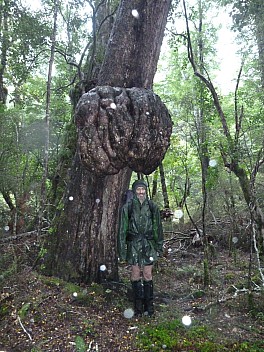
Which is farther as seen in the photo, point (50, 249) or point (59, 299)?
point (50, 249)

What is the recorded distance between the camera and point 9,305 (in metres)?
4.14

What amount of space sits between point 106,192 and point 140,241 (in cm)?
94

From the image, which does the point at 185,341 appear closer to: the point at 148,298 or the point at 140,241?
the point at 148,298

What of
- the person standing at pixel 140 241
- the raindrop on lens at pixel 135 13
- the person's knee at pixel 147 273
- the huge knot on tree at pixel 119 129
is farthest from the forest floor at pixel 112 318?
the raindrop on lens at pixel 135 13

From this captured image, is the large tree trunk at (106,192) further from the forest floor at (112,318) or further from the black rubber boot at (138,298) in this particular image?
the black rubber boot at (138,298)

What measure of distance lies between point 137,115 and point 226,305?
307cm

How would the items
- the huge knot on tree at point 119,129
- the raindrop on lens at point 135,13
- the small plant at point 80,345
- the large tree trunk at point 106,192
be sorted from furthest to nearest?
the raindrop on lens at point 135,13 → the large tree trunk at point 106,192 → the huge knot on tree at point 119,129 → the small plant at point 80,345

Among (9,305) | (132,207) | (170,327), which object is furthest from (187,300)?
(9,305)

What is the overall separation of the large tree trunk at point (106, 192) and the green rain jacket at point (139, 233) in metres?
0.53

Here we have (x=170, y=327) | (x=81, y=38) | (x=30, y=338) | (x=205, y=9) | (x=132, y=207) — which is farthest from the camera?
(x=205, y=9)

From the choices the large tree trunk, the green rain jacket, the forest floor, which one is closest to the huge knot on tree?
the large tree trunk

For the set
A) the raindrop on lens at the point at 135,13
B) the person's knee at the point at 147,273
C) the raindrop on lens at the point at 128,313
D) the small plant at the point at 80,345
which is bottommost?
the raindrop on lens at the point at 128,313

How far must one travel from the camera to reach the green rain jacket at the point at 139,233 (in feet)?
14.4

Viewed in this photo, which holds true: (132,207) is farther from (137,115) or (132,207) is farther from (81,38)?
(81,38)
